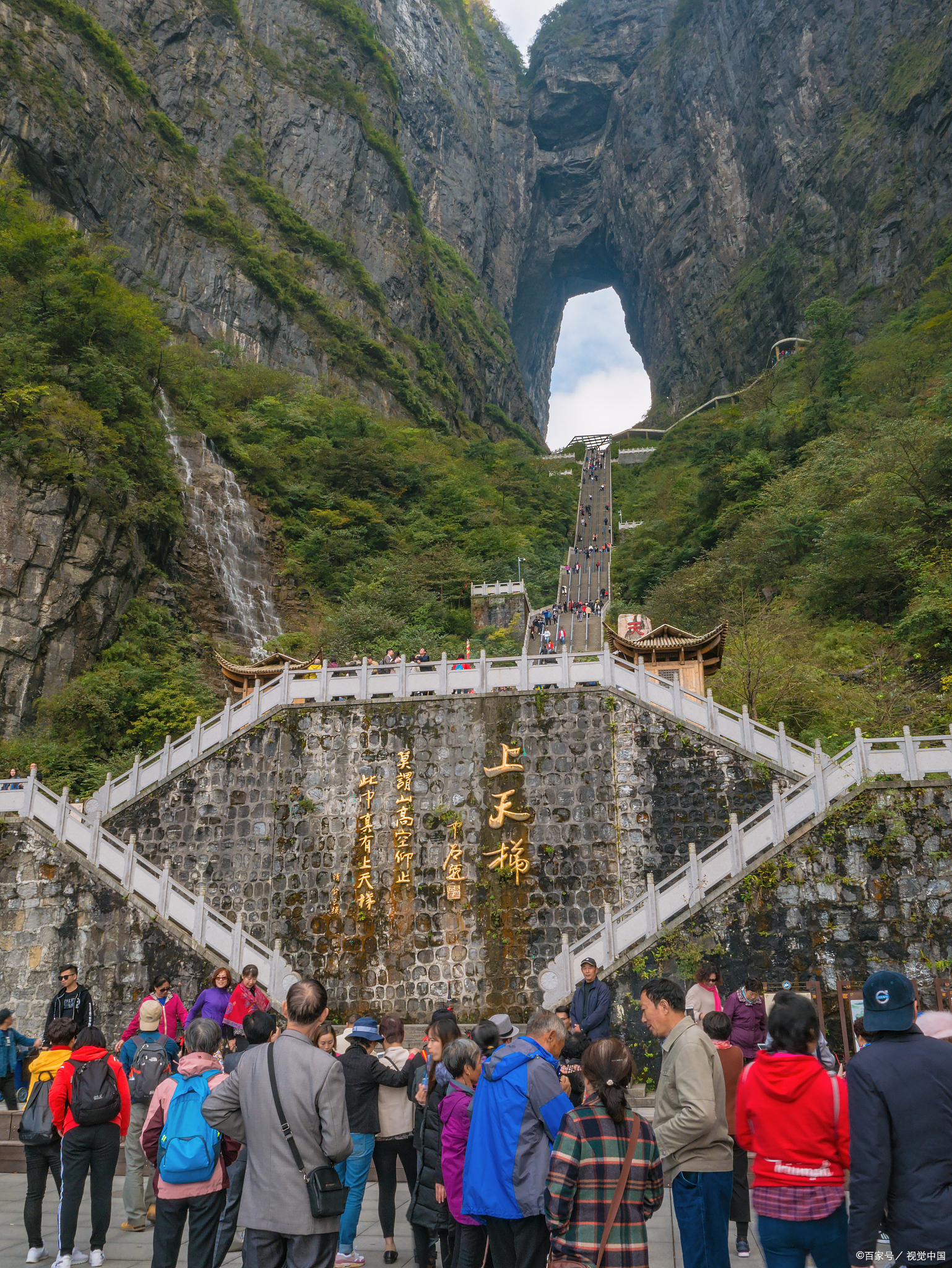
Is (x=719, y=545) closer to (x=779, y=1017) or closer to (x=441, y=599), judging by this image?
(x=441, y=599)

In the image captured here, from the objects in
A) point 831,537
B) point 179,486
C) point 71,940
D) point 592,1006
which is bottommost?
point 592,1006

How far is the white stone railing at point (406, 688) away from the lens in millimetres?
15250

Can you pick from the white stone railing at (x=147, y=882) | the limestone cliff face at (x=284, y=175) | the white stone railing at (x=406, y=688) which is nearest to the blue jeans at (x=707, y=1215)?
the white stone railing at (x=147, y=882)

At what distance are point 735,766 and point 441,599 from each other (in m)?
19.0

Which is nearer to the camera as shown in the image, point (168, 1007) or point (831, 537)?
point (168, 1007)

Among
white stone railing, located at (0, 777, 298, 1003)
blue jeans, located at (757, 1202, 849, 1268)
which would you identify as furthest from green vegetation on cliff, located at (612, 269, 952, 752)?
blue jeans, located at (757, 1202, 849, 1268)

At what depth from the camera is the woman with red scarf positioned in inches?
315

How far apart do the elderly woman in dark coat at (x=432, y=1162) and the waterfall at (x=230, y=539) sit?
22.1 metres

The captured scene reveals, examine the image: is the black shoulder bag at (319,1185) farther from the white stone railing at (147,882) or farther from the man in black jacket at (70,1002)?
the white stone railing at (147,882)

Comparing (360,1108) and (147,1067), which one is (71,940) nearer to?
(147,1067)

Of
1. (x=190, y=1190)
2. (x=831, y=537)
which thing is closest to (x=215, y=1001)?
(x=190, y=1190)

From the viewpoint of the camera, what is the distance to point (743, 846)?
39.8ft

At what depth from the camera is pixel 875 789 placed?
12.1 m

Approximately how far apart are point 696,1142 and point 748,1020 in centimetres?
287
